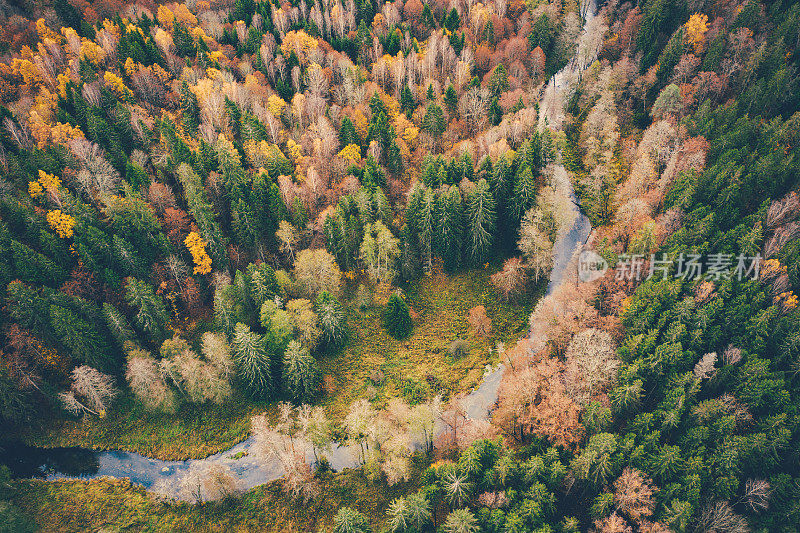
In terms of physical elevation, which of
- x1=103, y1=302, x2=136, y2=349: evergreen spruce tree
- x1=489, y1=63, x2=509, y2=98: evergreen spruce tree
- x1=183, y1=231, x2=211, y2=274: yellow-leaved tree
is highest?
x1=489, y1=63, x2=509, y2=98: evergreen spruce tree

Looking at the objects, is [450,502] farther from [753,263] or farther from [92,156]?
[92,156]

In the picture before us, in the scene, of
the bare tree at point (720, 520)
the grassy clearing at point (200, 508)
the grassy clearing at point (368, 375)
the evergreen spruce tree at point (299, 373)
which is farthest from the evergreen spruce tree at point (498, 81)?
the bare tree at point (720, 520)

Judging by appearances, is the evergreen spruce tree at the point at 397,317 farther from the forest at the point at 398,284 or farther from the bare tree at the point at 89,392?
the bare tree at the point at 89,392

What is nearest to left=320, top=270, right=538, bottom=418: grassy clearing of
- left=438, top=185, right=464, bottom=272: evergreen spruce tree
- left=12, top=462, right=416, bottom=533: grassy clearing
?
left=438, top=185, right=464, bottom=272: evergreen spruce tree

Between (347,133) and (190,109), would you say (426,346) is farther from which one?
(190,109)

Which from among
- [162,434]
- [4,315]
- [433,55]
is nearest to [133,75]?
[4,315]

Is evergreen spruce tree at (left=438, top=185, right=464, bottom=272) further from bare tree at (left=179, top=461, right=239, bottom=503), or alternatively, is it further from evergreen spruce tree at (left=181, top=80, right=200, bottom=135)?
evergreen spruce tree at (left=181, top=80, right=200, bottom=135)

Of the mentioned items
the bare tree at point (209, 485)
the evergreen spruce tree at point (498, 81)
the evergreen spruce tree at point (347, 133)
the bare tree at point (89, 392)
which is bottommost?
the bare tree at point (209, 485)
